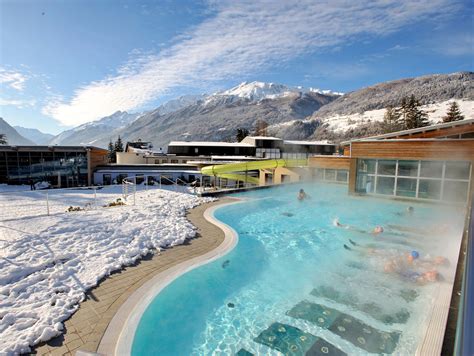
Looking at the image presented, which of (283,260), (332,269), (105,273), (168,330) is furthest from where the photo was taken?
(283,260)

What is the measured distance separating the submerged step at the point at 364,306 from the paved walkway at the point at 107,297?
370 centimetres

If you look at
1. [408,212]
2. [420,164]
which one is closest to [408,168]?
[420,164]

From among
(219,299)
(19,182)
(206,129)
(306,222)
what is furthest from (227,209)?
(206,129)

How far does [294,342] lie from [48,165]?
30.8 metres

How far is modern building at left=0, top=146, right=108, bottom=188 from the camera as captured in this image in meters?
27.3

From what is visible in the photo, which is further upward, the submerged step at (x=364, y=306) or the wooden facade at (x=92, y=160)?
the wooden facade at (x=92, y=160)

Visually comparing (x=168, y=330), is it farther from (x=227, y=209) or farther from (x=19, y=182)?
(x=19, y=182)

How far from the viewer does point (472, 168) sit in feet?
48.7

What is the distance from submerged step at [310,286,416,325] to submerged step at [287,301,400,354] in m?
0.49

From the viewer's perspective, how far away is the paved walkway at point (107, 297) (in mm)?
4516

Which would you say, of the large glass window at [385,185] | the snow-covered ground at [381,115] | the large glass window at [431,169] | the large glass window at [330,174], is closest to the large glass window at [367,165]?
the large glass window at [385,185]

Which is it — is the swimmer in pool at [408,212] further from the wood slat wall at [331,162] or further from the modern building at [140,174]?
the modern building at [140,174]

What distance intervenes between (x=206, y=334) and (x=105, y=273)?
3.00 m

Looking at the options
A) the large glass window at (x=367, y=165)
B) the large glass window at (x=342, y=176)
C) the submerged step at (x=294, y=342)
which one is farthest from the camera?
the large glass window at (x=342, y=176)
